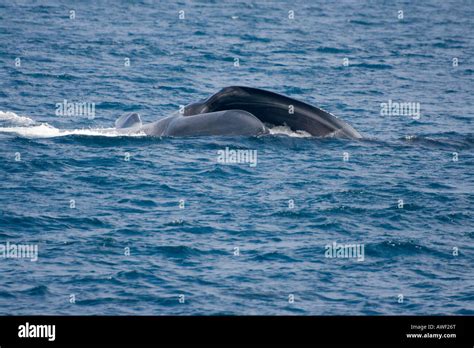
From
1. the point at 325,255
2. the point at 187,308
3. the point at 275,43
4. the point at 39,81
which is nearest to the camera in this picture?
the point at 187,308

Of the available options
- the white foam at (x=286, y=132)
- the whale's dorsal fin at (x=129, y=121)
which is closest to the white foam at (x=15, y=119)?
the whale's dorsal fin at (x=129, y=121)

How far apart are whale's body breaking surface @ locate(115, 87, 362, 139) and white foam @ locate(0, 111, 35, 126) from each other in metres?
6.36

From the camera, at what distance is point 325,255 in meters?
23.5

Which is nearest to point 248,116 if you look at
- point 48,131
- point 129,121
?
point 129,121

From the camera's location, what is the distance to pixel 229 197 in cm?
2764

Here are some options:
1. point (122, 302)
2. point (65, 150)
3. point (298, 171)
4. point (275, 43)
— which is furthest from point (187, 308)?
point (275, 43)

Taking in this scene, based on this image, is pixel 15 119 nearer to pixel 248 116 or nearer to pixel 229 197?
pixel 248 116

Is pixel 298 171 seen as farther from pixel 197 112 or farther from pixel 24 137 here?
pixel 24 137

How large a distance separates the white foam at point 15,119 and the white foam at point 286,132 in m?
9.07

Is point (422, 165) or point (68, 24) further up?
point (68, 24)

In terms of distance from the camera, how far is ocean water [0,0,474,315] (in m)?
21.2

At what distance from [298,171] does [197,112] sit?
3748mm

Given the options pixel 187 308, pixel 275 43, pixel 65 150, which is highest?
pixel 275 43
